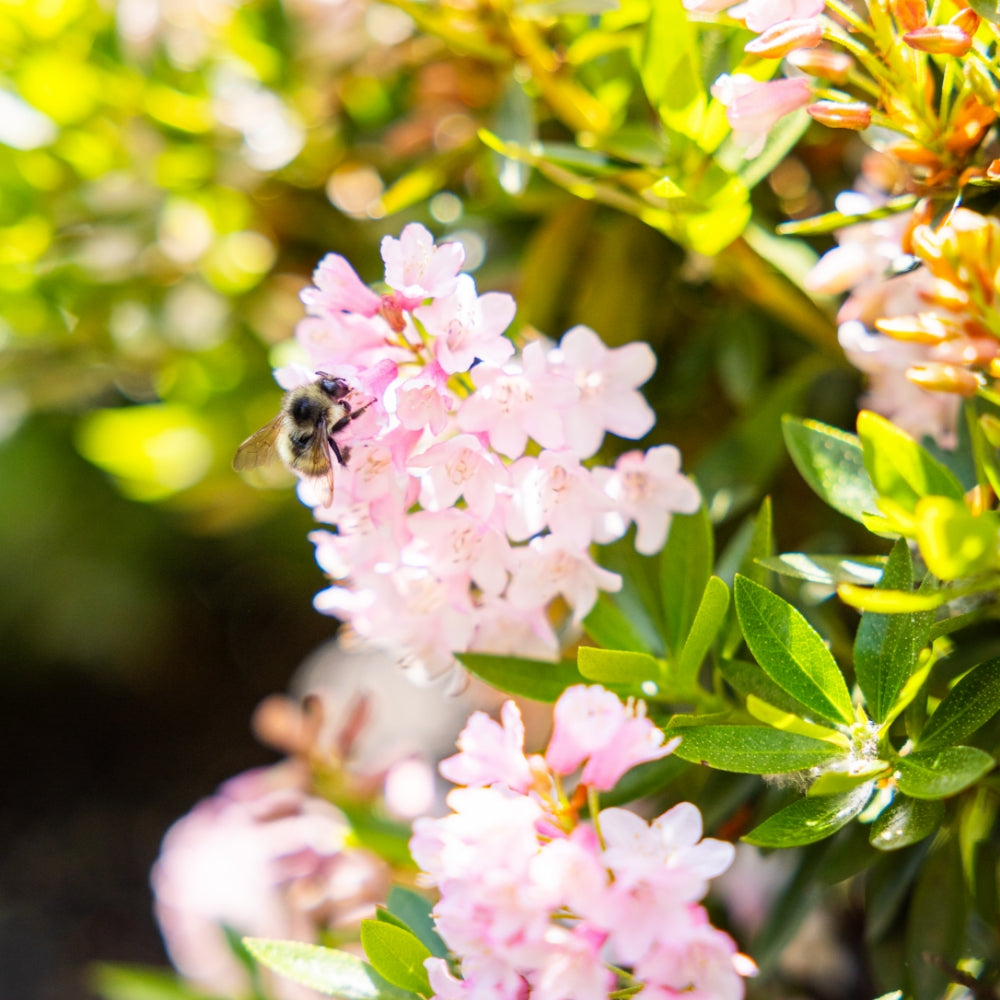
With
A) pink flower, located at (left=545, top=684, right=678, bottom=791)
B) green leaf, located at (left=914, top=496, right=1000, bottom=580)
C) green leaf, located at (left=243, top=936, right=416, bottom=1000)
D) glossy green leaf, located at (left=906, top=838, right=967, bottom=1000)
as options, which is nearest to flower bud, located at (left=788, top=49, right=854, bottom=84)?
green leaf, located at (left=914, top=496, right=1000, bottom=580)

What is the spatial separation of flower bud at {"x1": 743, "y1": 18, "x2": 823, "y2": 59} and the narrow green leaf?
24.4 inches

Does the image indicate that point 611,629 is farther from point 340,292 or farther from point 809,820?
point 340,292

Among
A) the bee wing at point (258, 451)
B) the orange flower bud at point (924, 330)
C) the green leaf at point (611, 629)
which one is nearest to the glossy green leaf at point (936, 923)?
the green leaf at point (611, 629)

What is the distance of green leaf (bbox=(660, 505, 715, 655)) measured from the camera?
0.67 m

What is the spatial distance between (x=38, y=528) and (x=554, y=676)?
58.3 inches

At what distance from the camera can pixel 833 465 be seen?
1.98 feet

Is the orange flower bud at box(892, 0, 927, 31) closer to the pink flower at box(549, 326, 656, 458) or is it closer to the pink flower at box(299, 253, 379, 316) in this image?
the pink flower at box(549, 326, 656, 458)

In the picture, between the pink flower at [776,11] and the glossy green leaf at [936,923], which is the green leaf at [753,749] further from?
the pink flower at [776,11]

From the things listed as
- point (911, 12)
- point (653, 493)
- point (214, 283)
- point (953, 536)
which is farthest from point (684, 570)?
point (214, 283)

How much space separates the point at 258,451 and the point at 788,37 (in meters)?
0.49

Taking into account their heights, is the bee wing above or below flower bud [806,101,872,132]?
below

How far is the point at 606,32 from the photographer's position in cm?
78

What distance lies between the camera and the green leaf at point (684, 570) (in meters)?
0.67

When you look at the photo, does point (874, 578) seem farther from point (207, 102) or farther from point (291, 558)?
point (291, 558)
